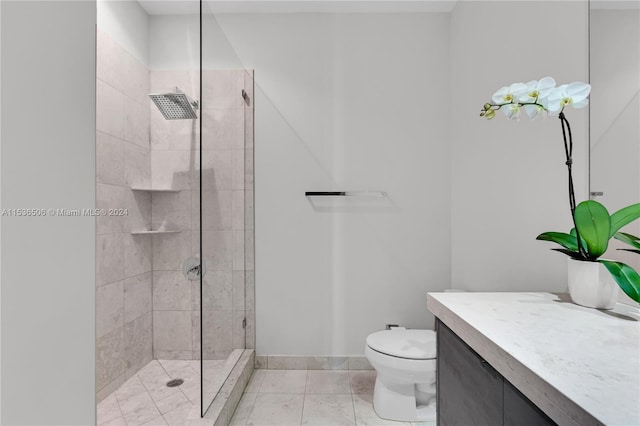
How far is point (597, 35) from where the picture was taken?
43.1 inches

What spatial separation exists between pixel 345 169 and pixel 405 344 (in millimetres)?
1100

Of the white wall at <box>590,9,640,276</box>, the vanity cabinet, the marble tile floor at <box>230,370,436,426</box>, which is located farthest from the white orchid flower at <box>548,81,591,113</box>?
the marble tile floor at <box>230,370,436,426</box>

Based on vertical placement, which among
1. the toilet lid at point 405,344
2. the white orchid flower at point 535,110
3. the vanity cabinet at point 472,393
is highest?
the white orchid flower at point 535,110

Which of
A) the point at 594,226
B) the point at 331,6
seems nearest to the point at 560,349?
the point at 594,226

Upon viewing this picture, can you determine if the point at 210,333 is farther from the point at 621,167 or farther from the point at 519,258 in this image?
the point at 621,167

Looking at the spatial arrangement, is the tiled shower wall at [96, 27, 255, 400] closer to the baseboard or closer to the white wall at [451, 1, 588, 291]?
the baseboard

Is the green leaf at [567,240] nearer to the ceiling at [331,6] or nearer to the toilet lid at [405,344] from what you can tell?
the toilet lid at [405,344]

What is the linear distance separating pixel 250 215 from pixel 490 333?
1.67m

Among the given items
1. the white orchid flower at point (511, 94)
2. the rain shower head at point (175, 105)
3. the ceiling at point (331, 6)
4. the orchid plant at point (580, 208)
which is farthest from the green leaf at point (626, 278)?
the ceiling at point (331, 6)

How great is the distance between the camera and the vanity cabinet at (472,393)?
592 millimetres

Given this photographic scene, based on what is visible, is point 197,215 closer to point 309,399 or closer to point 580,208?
point 309,399

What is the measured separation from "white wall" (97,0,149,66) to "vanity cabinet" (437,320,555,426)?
192 centimetres

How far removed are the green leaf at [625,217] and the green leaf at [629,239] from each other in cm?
2

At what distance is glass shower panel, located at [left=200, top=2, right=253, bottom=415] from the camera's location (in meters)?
1.56
